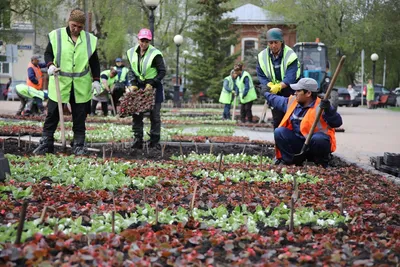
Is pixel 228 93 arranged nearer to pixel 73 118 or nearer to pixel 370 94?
pixel 73 118

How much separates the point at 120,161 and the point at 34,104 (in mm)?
14207

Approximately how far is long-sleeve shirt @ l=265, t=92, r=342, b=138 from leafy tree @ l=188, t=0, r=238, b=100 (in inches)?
1480

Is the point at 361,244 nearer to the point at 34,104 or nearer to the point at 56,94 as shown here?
the point at 56,94

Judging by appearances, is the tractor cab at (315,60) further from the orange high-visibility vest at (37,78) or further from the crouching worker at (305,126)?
the crouching worker at (305,126)

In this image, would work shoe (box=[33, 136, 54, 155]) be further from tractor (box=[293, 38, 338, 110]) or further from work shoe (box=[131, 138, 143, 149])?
tractor (box=[293, 38, 338, 110])

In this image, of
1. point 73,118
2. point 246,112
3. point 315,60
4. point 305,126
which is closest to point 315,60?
point 315,60

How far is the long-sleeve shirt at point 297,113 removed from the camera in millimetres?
8992

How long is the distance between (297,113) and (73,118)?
3304 mm

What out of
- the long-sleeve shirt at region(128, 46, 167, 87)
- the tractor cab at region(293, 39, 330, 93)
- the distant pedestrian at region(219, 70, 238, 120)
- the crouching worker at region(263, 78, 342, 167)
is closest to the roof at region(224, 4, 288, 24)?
the tractor cab at region(293, 39, 330, 93)

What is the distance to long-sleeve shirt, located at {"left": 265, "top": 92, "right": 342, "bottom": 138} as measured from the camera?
8.99m

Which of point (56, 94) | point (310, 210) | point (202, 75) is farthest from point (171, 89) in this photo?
point (310, 210)

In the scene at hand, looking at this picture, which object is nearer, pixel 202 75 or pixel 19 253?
pixel 19 253

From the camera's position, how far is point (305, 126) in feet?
30.6

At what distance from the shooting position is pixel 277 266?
13.7 ft
